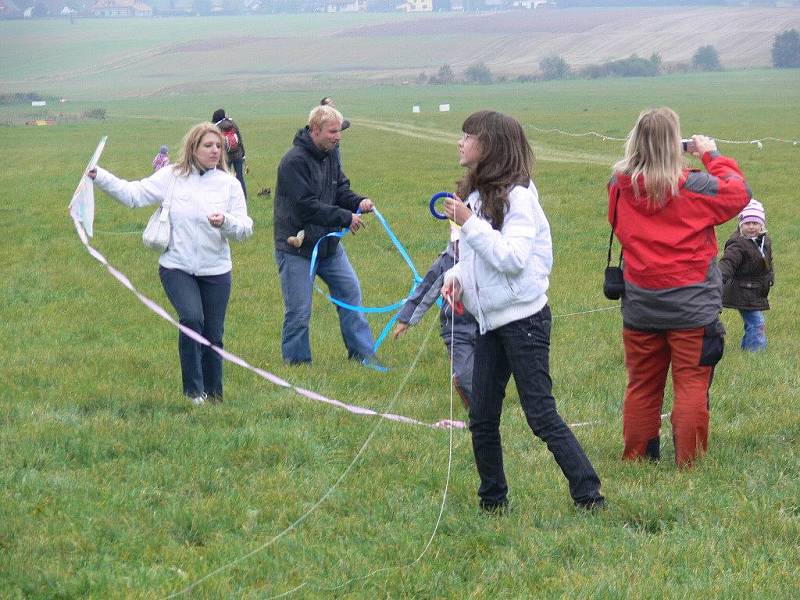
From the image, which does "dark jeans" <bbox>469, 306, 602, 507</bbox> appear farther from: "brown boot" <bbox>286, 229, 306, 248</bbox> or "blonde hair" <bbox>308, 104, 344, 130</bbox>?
"brown boot" <bbox>286, 229, 306, 248</bbox>

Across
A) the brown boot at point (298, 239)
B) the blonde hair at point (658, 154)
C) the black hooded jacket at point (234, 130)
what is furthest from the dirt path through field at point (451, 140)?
the blonde hair at point (658, 154)

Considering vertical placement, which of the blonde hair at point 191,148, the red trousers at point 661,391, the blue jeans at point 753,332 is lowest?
the blue jeans at point 753,332

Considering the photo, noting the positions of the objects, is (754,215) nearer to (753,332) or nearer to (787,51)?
(753,332)

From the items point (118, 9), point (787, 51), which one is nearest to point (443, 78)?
point (787, 51)

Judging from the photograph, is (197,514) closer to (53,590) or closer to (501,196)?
(53,590)

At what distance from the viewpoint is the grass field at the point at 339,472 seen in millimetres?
5164

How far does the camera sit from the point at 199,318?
805cm

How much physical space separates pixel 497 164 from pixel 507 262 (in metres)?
0.50

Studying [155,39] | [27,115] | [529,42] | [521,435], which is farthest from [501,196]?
[155,39]

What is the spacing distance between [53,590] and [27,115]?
67.2 m

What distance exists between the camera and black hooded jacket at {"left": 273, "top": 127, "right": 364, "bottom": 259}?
30.0 ft

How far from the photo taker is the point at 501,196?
17.7 ft

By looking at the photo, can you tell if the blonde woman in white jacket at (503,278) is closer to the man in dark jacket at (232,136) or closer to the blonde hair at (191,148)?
the blonde hair at (191,148)

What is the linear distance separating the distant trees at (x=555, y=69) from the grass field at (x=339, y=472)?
336 ft
